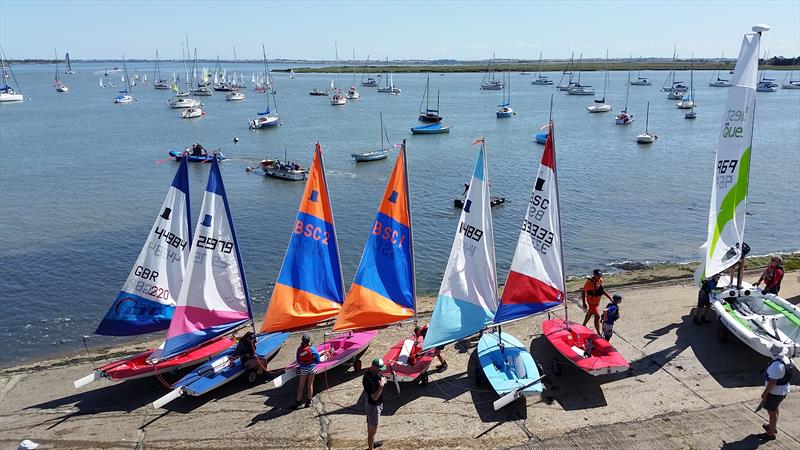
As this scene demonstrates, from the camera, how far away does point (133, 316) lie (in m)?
15.2

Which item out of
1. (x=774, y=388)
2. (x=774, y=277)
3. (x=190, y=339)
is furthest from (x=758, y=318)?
(x=190, y=339)

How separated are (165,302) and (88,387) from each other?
9.16ft

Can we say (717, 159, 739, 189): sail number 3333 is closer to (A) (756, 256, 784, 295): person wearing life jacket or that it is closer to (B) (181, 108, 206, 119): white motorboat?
(A) (756, 256, 784, 295): person wearing life jacket

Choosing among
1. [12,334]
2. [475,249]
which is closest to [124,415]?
[475,249]

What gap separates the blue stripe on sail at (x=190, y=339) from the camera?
1414cm

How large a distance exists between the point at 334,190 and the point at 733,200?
1175 inches

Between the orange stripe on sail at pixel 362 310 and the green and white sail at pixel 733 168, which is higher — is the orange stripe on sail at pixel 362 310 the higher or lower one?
the lower one

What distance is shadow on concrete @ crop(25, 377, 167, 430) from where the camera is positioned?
13.5 metres

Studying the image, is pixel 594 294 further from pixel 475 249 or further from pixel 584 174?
pixel 584 174

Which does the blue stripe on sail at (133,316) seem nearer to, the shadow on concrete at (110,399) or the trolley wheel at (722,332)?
the shadow on concrete at (110,399)

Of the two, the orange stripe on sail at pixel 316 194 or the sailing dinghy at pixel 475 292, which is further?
the orange stripe on sail at pixel 316 194

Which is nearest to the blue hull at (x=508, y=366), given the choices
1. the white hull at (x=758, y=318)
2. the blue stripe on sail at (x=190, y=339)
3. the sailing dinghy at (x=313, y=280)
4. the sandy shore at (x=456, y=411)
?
the sandy shore at (x=456, y=411)

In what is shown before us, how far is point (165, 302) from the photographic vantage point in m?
15.3

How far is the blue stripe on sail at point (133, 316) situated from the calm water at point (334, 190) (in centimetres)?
638
